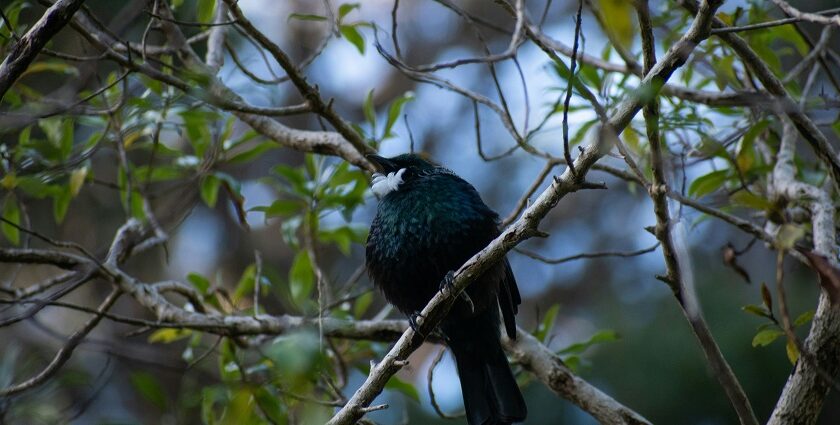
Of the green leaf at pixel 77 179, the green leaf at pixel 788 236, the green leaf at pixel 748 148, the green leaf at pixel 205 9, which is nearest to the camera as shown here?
the green leaf at pixel 788 236

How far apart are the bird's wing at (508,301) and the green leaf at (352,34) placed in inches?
48.2

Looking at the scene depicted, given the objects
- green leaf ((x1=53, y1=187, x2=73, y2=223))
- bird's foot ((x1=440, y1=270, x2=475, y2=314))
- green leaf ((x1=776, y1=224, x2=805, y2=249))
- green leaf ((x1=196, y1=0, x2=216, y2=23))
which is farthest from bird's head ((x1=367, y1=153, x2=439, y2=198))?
green leaf ((x1=776, y1=224, x2=805, y2=249))

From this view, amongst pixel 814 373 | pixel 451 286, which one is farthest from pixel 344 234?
pixel 814 373

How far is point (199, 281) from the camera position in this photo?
14.1 feet

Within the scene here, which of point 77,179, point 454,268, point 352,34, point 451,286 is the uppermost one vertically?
point 352,34

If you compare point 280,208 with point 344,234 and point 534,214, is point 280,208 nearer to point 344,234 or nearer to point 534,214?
point 344,234

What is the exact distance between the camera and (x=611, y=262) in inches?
335

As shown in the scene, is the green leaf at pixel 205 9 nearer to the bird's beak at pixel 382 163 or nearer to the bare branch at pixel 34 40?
the bare branch at pixel 34 40

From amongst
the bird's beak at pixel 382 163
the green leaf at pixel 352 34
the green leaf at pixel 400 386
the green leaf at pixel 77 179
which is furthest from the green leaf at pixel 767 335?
the green leaf at pixel 77 179

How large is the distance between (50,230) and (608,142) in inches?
255

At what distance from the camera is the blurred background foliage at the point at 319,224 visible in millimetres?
3529

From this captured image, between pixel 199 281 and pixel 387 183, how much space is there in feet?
3.67

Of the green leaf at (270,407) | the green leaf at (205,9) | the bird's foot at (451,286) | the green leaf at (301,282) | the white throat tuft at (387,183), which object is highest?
the green leaf at (205,9)

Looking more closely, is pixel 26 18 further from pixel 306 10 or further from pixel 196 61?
pixel 306 10
